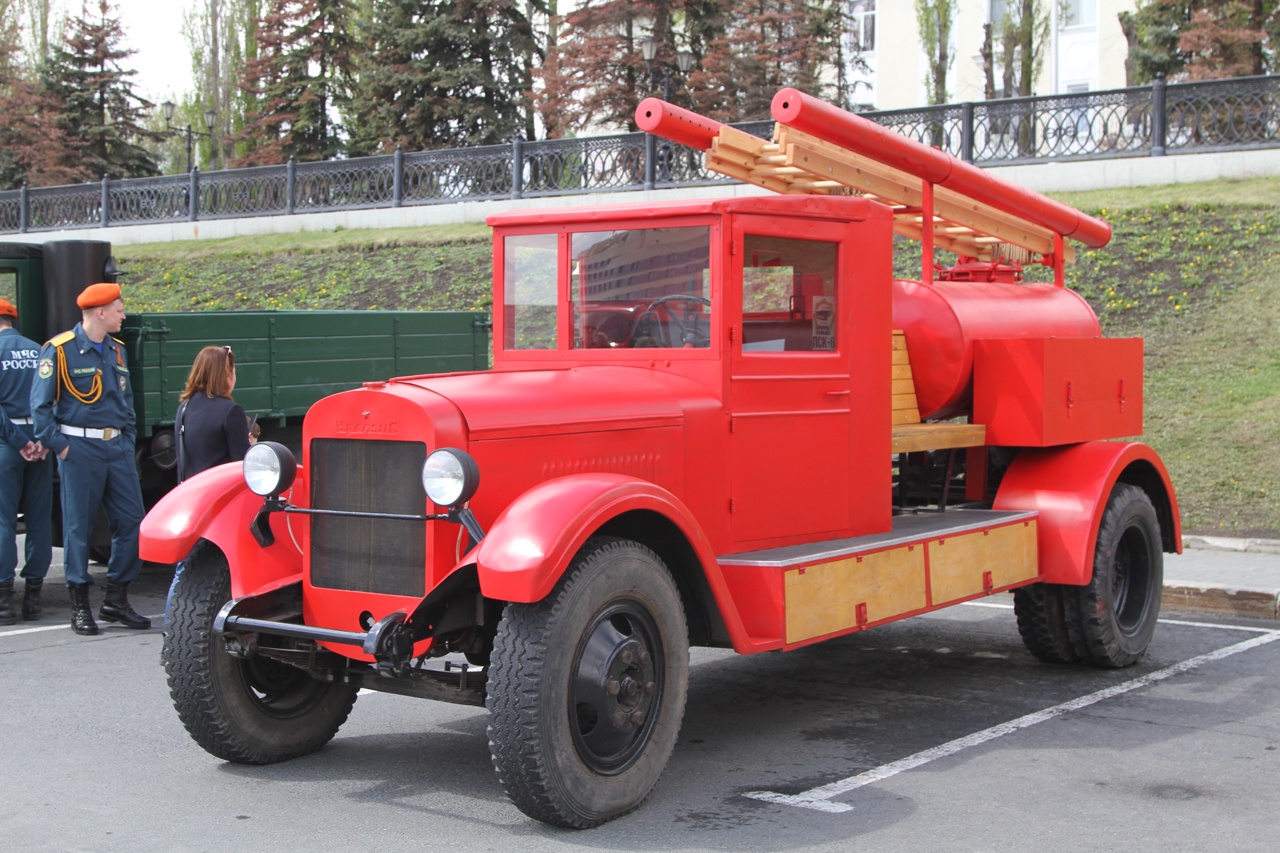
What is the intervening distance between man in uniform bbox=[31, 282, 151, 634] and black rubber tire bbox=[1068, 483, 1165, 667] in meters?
5.08

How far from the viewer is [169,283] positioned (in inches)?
984

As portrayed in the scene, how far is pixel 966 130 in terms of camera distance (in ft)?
68.3

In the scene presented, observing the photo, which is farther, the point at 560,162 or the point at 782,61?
the point at 782,61

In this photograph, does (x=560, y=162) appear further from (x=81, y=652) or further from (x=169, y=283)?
(x=81, y=652)

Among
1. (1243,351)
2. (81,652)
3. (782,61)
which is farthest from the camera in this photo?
(782,61)

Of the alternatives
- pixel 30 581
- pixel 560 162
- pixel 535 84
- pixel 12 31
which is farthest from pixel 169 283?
pixel 12 31

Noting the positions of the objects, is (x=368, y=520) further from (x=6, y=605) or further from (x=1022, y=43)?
(x=1022, y=43)

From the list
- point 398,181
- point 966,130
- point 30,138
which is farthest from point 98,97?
point 966,130

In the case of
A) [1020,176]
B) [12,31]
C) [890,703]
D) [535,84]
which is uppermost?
[12,31]

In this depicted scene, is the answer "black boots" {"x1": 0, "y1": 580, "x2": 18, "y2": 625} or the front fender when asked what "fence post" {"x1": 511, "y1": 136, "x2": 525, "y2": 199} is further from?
the front fender

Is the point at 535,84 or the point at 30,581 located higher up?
the point at 535,84

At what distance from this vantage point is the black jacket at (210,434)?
7777 millimetres

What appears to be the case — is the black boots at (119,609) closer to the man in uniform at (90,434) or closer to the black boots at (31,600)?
the man in uniform at (90,434)

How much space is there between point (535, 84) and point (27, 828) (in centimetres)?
3306
